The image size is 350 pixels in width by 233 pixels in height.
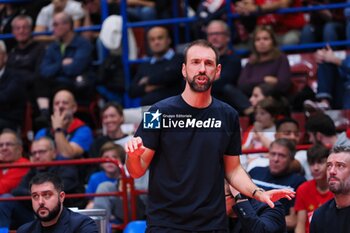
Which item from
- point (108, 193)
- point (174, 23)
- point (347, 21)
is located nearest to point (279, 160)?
point (108, 193)

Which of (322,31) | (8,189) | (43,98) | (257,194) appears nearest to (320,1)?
(322,31)

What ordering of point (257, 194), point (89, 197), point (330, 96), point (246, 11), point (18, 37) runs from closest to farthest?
point (257, 194) < point (89, 197) < point (330, 96) < point (246, 11) < point (18, 37)

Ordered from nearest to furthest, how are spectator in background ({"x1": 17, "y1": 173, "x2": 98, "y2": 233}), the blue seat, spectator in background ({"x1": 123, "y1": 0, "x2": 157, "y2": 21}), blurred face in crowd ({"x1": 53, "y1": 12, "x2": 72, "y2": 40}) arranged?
spectator in background ({"x1": 17, "y1": 173, "x2": 98, "y2": 233}) < the blue seat < blurred face in crowd ({"x1": 53, "y1": 12, "x2": 72, "y2": 40}) < spectator in background ({"x1": 123, "y1": 0, "x2": 157, "y2": 21})

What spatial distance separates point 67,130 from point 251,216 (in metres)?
5.28

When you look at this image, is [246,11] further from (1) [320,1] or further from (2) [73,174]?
(2) [73,174]

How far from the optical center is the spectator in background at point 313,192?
9852 mm

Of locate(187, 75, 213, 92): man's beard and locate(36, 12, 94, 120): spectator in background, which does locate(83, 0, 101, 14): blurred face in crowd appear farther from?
locate(187, 75, 213, 92): man's beard

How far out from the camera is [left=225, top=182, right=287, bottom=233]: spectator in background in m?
7.81

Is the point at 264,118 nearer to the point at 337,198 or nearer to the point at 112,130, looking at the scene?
the point at 112,130

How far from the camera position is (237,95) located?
12.4 metres

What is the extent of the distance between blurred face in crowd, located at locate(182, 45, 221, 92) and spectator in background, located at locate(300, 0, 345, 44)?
6544 mm

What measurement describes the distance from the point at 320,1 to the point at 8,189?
17.7 ft

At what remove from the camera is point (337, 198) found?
822 centimetres

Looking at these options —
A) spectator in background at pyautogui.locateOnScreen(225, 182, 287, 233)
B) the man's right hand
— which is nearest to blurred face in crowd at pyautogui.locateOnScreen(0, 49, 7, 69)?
spectator in background at pyautogui.locateOnScreen(225, 182, 287, 233)
